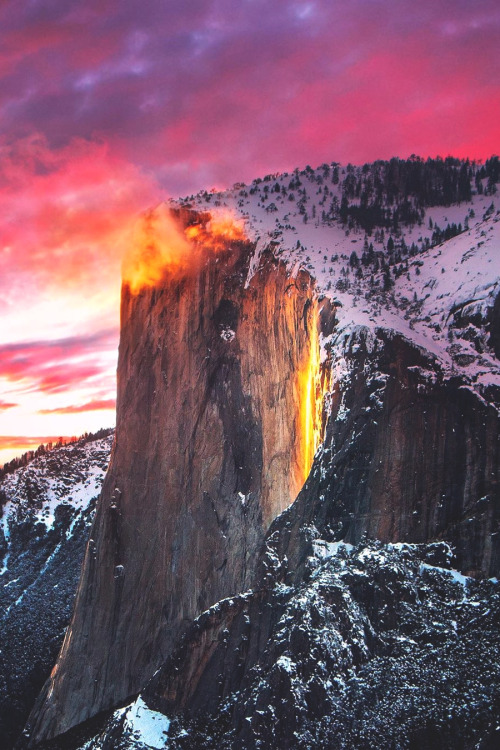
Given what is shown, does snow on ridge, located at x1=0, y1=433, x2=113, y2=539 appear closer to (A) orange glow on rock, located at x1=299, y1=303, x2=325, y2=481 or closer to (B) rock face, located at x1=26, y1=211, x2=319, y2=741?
(B) rock face, located at x1=26, y1=211, x2=319, y2=741

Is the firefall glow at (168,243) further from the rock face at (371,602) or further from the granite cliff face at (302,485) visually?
the rock face at (371,602)

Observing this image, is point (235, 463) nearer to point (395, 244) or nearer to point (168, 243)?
point (168, 243)

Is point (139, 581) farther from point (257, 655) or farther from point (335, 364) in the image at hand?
point (335, 364)

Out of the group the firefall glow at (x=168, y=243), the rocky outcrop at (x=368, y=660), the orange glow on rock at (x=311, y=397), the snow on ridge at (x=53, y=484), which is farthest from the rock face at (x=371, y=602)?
the snow on ridge at (x=53, y=484)

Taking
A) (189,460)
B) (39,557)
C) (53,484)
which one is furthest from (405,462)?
(53,484)

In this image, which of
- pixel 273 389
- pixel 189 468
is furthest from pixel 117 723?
pixel 273 389

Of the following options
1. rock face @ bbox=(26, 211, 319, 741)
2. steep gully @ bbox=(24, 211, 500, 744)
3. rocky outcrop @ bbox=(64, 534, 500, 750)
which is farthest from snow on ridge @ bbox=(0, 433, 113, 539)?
rocky outcrop @ bbox=(64, 534, 500, 750)
